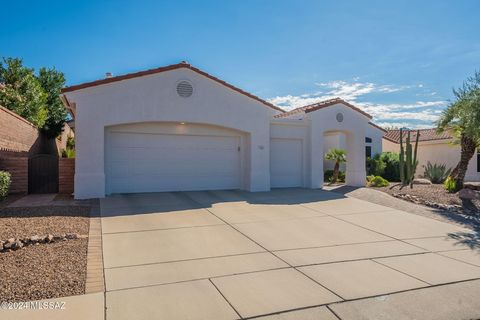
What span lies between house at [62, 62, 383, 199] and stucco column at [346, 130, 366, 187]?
89 centimetres

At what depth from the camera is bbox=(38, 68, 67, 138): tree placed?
22719 mm

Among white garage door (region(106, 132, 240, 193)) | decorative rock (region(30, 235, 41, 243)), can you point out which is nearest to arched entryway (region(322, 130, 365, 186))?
white garage door (region(106, 132, 240, 193))

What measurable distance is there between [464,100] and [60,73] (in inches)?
1058

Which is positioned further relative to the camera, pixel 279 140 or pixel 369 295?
pixel 279 140

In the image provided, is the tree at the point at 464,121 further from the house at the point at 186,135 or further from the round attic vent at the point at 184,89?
the round attic vent at the point at 184,89

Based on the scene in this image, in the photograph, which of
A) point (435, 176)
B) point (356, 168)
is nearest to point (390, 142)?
point (435, 176)

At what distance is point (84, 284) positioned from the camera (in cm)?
507

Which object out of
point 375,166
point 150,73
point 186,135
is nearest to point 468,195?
point 186,135

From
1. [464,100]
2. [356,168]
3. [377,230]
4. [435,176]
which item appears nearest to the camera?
[377,230]

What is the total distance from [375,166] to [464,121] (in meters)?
11.7

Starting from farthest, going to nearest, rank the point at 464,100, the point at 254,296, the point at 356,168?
the point at 356,168, the point at 464,100, the point at 254,296

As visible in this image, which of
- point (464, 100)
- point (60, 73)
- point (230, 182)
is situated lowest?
point (230, 182)

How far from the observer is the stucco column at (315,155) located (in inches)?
652

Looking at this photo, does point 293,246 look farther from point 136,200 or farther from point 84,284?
point 136,200
